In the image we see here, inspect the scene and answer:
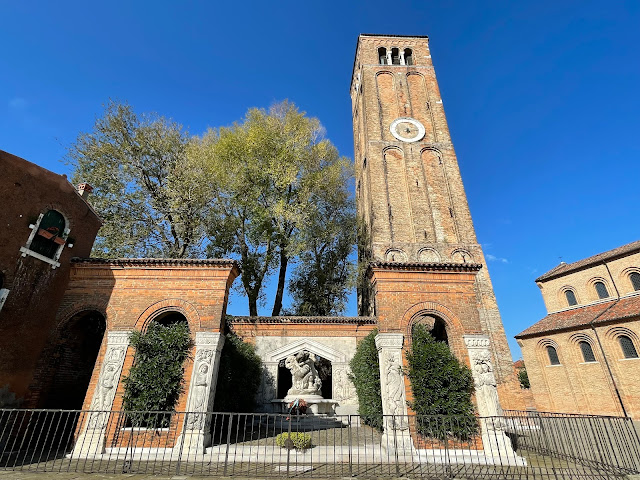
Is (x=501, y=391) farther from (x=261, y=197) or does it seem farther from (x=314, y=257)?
(x=261, y=197)

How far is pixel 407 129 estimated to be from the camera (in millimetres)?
22781

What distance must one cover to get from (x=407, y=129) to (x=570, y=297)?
681 inches

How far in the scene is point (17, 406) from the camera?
8242 millimetres

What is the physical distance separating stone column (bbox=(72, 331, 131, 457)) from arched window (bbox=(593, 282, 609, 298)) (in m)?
27.6

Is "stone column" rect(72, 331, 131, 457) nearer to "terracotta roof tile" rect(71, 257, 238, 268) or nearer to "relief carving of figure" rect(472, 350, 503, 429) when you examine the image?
"terracotta roof tile" rect(71, 257, 238, 268)

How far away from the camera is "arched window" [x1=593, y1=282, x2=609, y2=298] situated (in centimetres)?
2107

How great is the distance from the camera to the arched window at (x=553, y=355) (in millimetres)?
20675

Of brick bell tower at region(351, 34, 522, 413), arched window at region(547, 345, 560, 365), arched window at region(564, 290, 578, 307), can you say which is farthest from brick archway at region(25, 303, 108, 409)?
arched window at region(564, 290, 578, 307)

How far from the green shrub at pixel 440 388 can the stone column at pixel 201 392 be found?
216 inches

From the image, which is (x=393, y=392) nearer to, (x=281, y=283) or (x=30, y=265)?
(x=281, y=283)

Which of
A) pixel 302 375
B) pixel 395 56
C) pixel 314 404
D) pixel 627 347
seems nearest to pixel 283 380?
pixel 302 375

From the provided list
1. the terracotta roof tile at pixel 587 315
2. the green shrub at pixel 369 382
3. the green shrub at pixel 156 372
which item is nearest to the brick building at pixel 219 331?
the green shrub at pixel 156 372

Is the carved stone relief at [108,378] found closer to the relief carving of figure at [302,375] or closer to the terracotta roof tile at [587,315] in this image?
the relief carving of figure at [302,375]

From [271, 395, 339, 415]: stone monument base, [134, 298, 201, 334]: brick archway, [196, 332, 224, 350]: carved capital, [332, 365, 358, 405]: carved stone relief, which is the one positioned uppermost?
[134, 298, 201, 334]: brick archway
